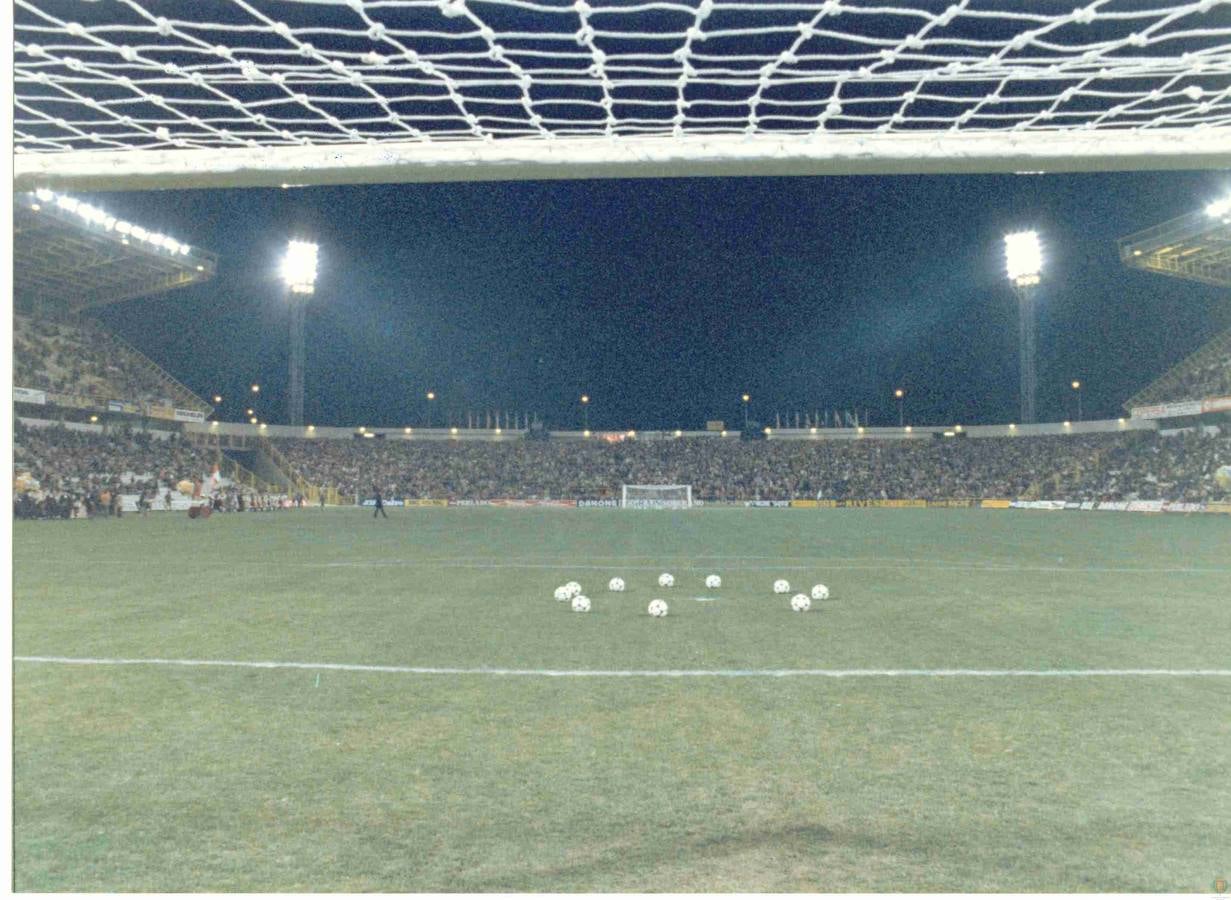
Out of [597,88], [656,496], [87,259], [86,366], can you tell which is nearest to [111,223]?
[87,259]

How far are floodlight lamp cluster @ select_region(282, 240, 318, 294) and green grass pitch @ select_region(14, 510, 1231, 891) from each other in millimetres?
53656

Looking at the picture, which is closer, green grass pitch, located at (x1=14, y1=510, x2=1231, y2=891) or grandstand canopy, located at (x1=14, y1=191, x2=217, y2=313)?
green grass pitch, located at (x1=14, y1=510, x2=1231, y2=891)

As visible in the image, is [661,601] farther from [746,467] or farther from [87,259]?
[746,467]

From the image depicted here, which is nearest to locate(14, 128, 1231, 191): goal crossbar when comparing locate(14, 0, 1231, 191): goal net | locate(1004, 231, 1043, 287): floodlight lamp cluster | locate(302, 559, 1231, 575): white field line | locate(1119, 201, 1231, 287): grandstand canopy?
locate(14, 0, 1231, 191): goal net

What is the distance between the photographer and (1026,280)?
6062 cm

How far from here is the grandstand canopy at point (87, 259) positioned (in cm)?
3716

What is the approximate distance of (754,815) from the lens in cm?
400

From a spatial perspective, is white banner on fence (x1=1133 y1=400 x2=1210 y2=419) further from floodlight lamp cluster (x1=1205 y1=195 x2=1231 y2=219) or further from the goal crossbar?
the goal crossbar

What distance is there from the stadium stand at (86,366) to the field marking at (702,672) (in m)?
40.9

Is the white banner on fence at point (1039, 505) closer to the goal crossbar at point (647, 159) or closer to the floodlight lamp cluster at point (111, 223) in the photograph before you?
the floodlight lamp cluster at point (111, 223)

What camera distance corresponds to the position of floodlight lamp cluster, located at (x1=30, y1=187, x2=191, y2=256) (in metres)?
36.2

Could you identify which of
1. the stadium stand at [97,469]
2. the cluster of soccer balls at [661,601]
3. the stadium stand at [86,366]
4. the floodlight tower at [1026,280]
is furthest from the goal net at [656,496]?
the cluster of soccer balls at [661,601]

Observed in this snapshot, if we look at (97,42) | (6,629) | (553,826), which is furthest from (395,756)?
(97,42)

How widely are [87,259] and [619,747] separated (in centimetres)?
A: 4843
